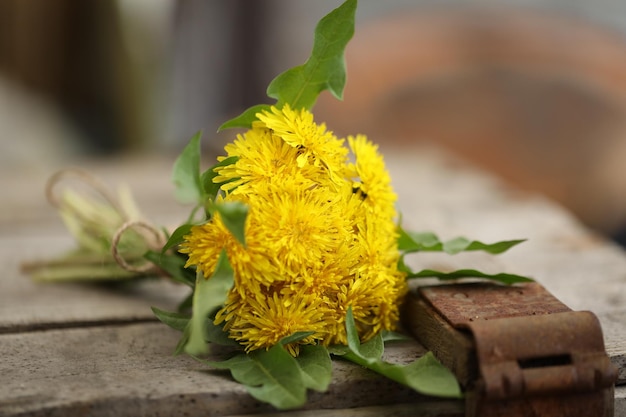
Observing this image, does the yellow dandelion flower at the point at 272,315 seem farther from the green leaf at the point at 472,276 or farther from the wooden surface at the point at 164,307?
the green leaf at the point at 472,276

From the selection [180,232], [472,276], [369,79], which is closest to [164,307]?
[180,232]

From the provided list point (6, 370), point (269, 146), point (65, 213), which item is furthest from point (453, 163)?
point (6, 370)

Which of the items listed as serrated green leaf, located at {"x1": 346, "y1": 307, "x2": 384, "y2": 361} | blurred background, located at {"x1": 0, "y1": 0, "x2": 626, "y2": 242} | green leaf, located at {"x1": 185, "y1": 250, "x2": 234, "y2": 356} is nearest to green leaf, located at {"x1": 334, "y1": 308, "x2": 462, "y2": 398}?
serrated green leaf, located at {"x1": 346, "y1": 307, "x2": 384, "y2": 361}

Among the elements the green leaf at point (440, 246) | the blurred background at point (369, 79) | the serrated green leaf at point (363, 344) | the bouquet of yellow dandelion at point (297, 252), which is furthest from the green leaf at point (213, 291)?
the blurred background at point (369, 79)

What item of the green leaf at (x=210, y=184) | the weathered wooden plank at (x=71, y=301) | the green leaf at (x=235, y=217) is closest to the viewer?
the green leaf at (x=235, y=217)

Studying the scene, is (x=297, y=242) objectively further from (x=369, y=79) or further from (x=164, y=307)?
(x=369, y=79)

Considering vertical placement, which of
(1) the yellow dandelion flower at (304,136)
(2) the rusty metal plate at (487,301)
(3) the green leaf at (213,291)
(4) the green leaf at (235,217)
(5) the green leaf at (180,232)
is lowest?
(2) the rusty metal plate at (487,301)

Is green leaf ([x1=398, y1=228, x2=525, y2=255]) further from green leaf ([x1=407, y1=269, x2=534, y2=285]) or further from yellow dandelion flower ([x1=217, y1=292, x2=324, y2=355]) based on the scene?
yellow dandelion flower ([x1=217, y1=292, x2=324, y2=355])
